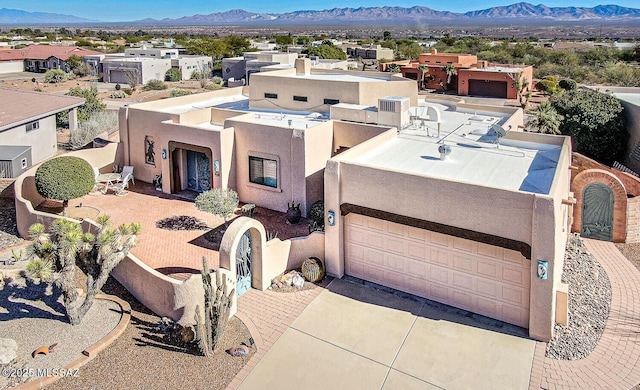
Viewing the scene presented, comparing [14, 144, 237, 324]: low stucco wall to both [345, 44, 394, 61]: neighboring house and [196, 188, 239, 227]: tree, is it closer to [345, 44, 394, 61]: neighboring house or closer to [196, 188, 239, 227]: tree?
[196, 188, 239, 227]: tree

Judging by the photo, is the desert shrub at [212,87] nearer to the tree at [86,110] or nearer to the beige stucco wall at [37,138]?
the tree at [86,110]

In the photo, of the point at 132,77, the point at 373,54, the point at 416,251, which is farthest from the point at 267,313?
the point at 373,54

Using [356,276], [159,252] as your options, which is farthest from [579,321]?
[159,252]

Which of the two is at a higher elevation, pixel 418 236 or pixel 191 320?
pixel 418 236

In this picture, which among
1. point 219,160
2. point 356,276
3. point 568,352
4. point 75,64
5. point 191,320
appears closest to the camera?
point 568,352

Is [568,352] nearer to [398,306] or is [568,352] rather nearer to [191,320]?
[398,306]

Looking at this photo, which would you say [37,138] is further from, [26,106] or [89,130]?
[89,130]

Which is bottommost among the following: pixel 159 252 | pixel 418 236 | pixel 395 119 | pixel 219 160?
pixel 159 252
